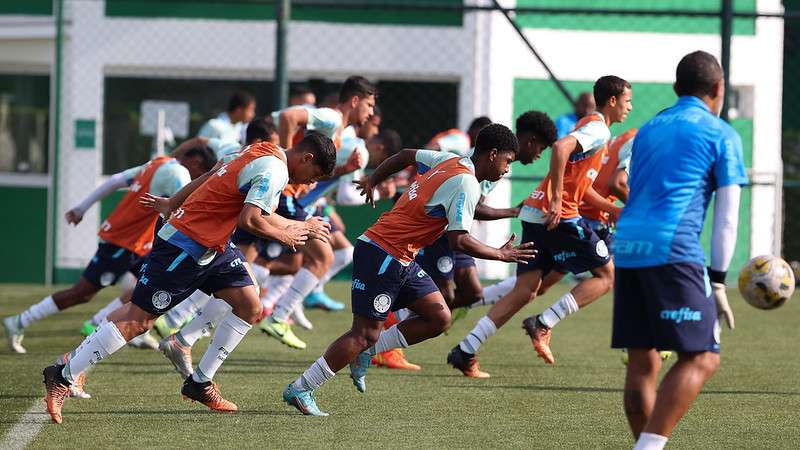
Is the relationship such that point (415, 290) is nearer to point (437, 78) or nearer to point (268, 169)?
point (268, 169)

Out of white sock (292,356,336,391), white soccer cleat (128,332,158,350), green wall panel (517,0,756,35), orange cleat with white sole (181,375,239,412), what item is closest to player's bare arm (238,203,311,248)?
white sock (292,356,336,391)

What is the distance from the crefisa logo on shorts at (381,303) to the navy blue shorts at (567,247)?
90.5 inches

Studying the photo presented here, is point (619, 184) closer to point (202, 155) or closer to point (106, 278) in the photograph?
point (202, 155)

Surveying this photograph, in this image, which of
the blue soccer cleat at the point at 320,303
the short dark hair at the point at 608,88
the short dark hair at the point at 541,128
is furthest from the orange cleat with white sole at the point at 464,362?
the blue soccer cleat at the point at 320,303

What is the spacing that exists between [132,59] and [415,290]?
10.6 m

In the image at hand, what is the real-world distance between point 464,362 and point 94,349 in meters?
2.88

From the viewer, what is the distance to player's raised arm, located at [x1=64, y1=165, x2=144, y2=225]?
9844 millimetres

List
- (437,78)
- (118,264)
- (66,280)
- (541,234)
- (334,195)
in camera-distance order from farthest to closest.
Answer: (437,78) < (66,280) < (334,195) < (118,264) < (541,234)

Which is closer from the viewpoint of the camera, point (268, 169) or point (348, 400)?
point (268, 169)

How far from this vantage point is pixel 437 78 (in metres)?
17.5

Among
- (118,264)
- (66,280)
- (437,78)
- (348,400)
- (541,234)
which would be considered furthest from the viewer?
(437,78)

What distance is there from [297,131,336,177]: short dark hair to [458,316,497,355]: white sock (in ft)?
7.56

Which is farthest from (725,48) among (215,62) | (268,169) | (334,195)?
(268,169)

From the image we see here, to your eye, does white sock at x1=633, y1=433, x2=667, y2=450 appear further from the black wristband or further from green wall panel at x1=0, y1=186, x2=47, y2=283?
green wall panel at x1=0, y1=186, x2=47, y2=283
